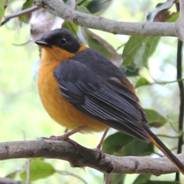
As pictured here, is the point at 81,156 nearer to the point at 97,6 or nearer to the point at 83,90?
the point at 83,90

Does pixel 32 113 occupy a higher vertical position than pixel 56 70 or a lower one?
lower

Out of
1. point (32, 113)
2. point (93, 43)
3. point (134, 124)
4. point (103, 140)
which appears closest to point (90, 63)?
point (93, 43)

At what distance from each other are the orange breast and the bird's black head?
0.48 ft

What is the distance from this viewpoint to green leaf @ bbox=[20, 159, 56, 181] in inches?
104

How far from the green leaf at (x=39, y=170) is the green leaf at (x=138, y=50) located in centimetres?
49

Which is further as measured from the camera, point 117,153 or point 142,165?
point 117,153

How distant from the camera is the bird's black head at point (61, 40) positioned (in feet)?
8.52

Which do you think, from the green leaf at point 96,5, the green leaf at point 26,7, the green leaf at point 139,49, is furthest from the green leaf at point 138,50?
the green leaf at point 26,7

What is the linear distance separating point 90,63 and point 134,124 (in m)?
0.46

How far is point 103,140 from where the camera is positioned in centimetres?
260

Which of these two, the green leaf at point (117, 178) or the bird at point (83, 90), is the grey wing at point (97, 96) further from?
the green leaf at point (117, 178)

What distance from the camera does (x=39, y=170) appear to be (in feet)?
8.75

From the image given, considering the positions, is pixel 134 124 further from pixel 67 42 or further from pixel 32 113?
pixel 32 113

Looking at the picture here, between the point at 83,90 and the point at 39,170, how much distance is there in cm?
38
